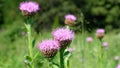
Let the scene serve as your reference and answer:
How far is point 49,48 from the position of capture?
170 cm

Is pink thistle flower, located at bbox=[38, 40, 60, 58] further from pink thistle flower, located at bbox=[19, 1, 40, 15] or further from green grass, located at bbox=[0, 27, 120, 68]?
pink thistle flower, located at bbox=[19, 1, 40, 15]

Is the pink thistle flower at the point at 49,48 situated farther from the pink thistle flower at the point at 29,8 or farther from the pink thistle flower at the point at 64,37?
the pink thistle flower at the point at 29,8

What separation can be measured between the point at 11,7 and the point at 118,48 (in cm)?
1719

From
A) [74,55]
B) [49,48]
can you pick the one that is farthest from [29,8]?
[74,55]

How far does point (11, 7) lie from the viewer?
25.2m

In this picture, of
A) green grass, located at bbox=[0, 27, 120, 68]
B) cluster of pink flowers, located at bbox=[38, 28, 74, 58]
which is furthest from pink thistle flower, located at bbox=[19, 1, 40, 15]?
cluster of pink flowers, located at bbox=[38, 28, 74, 58]

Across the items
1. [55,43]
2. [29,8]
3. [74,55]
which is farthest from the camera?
[74,55]

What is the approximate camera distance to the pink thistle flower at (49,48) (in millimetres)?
1659

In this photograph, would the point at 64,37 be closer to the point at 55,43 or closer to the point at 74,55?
the point at 55,43

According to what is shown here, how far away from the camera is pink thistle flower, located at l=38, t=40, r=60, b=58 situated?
166 cm

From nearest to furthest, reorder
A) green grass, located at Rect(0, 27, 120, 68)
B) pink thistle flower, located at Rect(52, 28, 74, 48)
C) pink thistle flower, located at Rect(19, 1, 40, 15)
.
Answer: pink thistle flower, located at Rect(52, 28, 74, 48), pink thistle flower, located at Rect(19, 1, 40, 15), green grass, located at Rect(0, 27, 120, 68)

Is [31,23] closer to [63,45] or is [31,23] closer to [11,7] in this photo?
[63,45]

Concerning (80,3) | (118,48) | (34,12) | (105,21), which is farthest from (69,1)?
(34,12)

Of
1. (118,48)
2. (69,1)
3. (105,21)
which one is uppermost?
(69,1)
